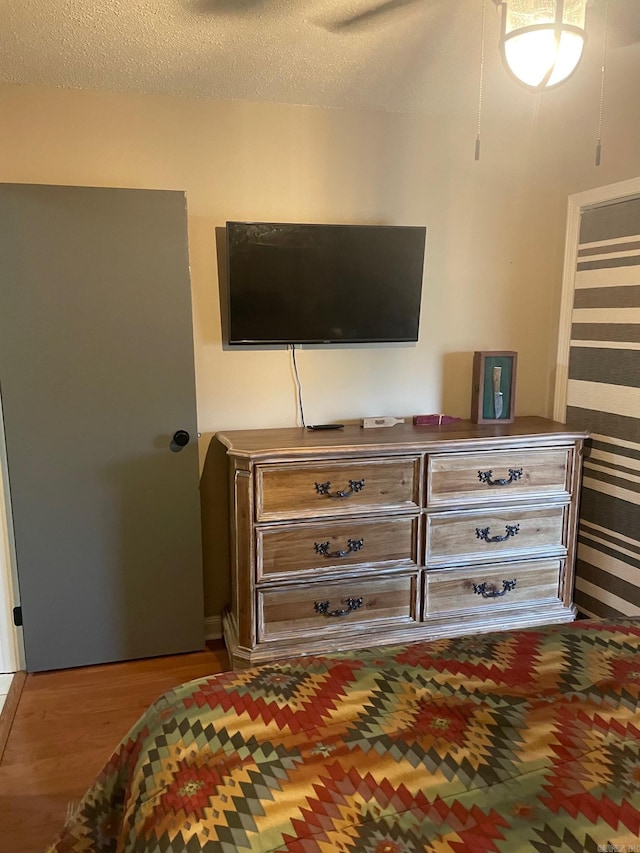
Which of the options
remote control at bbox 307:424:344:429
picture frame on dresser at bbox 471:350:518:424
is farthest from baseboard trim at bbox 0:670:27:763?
picture frame on dresser at bbox 471:350:518:424

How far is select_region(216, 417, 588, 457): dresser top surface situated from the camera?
2.49 meters

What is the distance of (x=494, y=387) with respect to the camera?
303cm

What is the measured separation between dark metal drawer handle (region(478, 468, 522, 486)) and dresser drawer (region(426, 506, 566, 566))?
12cm

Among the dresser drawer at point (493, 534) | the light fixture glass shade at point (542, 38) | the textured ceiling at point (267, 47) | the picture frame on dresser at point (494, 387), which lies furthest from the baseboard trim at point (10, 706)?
the light fixture glass shade at point (542, 38)

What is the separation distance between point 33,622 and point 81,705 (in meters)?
0.43

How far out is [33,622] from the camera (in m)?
2.69

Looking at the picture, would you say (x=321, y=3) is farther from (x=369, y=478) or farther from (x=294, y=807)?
(x=294, y=807)

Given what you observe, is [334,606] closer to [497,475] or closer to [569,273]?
[497,475]

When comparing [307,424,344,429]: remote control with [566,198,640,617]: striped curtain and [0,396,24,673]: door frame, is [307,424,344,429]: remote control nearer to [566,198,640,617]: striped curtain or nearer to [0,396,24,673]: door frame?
[566,198,640,617]: striped curtain

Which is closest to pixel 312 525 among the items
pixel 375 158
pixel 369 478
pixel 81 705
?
pixel 369 478

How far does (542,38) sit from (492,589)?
2.12m

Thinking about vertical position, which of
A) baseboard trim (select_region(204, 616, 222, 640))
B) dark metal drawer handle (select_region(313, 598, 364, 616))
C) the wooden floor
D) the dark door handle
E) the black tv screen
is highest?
the black tv screen

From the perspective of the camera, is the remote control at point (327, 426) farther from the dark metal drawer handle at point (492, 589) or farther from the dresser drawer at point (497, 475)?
the dark metal drawer handle at point (492, 589)

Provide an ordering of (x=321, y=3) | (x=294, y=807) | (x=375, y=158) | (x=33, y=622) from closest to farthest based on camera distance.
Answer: (x=294, y=807) → (x=321, y=3) → (x=33, y=622) → (x=375, y=158)
